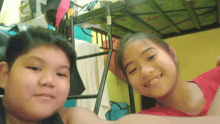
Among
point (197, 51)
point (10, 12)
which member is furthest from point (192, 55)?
point (10, 12)

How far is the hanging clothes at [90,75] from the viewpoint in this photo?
110 cm

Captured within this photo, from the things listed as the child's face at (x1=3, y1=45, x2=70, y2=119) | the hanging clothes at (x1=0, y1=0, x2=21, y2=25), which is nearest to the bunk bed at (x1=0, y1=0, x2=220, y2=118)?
the child's face at (x1=3, y1=45, x2=70, y2=119)

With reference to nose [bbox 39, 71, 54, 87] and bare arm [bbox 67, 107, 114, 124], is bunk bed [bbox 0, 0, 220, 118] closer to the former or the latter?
bare arm [bbox 67, 107, 114, 124]

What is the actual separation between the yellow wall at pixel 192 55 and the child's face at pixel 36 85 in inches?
50.8

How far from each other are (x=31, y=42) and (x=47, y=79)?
0.46ft

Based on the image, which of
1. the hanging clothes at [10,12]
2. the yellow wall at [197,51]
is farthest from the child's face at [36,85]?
the yellow wall at [197,51]

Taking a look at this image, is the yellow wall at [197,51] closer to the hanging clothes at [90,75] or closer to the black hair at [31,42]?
the hanging clothes at [90,75]

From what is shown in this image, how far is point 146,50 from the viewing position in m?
0.59

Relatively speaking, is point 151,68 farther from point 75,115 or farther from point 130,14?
point 130,14

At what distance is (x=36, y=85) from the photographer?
1.26 ft

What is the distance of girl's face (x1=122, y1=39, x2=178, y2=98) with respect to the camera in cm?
58

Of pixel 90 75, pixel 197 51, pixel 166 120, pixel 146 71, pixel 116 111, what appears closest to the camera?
pixel 166 120

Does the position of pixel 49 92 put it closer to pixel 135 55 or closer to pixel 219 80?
pixel 135 55

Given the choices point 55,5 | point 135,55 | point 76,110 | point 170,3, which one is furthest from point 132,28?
point 76,110
